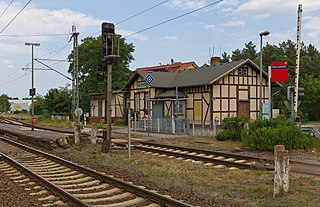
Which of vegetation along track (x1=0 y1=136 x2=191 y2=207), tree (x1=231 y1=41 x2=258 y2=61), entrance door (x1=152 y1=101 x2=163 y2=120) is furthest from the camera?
tree (x1=231 y1=41 x2=258 y2=61)

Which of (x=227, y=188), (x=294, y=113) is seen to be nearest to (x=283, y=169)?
(x=227, y=188)

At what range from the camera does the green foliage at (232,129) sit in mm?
22884

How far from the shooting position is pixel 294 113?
19750 millimetres

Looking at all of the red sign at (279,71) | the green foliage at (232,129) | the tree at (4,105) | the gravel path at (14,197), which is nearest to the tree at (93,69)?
the red sign at (279,71)

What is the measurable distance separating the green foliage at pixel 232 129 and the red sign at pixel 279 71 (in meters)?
4.27

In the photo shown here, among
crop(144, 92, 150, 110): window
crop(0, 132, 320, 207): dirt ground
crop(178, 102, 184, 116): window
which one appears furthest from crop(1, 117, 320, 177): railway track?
crop(144, 92, 150, 110): window

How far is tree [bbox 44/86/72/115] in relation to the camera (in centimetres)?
5965

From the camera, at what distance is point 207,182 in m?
10.8

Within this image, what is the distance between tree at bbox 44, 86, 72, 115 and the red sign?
38305mm

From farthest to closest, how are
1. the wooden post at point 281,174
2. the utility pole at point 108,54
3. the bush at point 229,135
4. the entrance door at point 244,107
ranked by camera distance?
the entrance door at point 244,107
the bush at point 229,135
the utility pole at point 108,54
the wooden post at point 281,174

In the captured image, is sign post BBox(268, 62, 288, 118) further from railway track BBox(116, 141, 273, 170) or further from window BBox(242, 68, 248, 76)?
window BBox(242, 68, 248, 76)

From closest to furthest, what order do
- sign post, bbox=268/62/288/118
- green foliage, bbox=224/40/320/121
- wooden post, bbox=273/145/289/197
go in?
wooden post, bbox=273/145/289/197 → sign post, bbox=268/62/288/118 → green foliage, bbox=224/40/320/121

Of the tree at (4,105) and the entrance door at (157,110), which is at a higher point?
the tree at (4,105)

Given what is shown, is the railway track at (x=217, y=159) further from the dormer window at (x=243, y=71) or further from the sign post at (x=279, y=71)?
the dormer window at (x=243, y=71)
